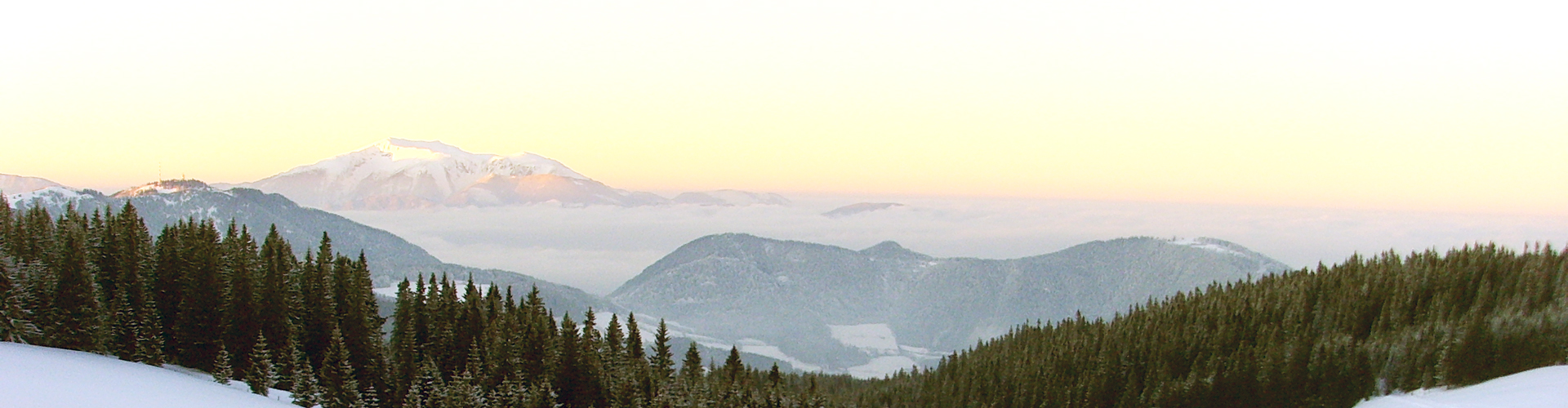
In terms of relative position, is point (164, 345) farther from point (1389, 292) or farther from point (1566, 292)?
point (1389, 292)

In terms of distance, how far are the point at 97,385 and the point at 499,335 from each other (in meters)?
32.5

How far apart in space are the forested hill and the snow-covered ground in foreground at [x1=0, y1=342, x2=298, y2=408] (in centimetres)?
8037

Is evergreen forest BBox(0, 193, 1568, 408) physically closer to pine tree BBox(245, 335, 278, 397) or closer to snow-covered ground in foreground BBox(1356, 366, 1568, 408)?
pine tree BBox(245, 335, 278, 397)

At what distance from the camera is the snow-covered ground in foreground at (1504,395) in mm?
54000

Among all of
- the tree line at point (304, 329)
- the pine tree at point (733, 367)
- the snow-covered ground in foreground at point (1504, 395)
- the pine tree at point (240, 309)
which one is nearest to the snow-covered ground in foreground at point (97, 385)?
the tree line at point (304, 329)

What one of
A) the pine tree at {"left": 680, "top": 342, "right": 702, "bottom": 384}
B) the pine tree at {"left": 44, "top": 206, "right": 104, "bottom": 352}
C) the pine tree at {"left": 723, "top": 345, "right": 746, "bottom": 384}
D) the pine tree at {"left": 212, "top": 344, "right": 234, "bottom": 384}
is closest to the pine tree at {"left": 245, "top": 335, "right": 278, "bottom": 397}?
the pine tree at {"left": 212, "top": 344, "right": 234, "bottom": 384}

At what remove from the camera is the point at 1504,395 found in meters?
59.1

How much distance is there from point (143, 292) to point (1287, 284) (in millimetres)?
126466

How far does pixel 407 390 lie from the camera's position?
7319 cm

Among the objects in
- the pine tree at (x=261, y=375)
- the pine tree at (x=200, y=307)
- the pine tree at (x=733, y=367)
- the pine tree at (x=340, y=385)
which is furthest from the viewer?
the pine tree at (x=733, y=367)

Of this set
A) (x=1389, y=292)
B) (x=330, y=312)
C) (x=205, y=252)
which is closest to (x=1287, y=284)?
(x=1389, y=292)

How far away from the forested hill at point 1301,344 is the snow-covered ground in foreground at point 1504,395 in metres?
4.16

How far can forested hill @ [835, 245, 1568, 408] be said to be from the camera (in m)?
79.5

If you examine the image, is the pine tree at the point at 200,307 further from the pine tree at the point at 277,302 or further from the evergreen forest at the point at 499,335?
the pine tree at the point at 277,302
